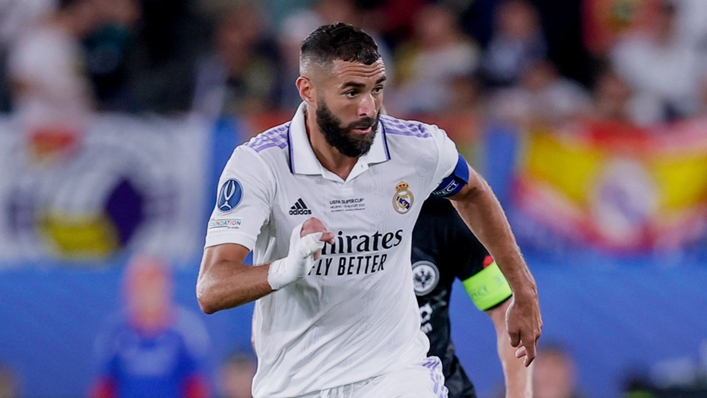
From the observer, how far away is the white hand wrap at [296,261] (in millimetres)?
3514

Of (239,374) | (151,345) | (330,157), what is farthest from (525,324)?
(151,345)

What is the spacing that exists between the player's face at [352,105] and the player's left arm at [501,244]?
434mm

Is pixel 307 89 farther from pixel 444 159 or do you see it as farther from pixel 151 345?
pixel 151 345

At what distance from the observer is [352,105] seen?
4.00 meters

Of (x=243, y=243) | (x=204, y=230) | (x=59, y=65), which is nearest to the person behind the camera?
(x=243, y=243)

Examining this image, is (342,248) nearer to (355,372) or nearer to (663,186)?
(355,372)

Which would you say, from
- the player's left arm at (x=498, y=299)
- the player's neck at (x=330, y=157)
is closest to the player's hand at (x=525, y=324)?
the player's left arm at (x=498, y=299)

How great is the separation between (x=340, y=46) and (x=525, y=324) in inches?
48.1

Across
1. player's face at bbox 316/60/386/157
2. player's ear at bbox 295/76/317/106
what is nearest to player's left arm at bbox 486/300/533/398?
player's face at bbox 316/60/386/157

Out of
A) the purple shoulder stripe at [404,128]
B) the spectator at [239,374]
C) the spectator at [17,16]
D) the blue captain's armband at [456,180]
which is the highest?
the spectator at [17,16]

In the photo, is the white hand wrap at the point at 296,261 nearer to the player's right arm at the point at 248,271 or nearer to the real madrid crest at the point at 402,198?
the player's right arm at the point at 248,271

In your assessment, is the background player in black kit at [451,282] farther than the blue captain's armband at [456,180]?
Yes

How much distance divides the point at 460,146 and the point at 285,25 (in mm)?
2589

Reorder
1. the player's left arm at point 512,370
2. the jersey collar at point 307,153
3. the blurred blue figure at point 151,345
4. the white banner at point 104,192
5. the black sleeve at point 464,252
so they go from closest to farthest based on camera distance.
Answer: the jersey collar at point 307,153, the player's left arm at point 512,370, the black sleeve at point 464,252, the blurred blue figure at point 151,345, the white banner at point 104,192
